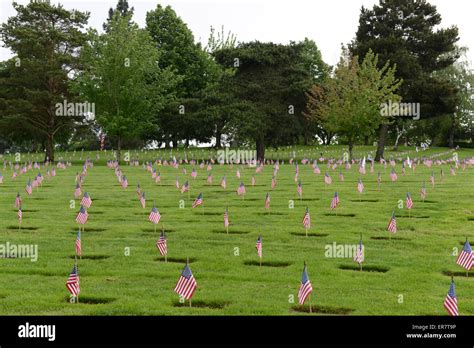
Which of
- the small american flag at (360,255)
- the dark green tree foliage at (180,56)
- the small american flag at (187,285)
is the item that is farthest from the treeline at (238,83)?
the small american flag at (187,285)

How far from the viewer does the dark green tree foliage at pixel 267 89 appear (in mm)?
56500

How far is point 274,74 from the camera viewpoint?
58.1m

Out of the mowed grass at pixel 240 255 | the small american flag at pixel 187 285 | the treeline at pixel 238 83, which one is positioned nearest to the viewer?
the small american flag at pixel 187 285

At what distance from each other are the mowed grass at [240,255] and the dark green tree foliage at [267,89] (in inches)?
1196

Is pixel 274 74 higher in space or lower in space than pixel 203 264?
higher

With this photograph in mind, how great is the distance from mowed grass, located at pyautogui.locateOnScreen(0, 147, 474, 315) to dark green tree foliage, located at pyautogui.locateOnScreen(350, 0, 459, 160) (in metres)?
30.7

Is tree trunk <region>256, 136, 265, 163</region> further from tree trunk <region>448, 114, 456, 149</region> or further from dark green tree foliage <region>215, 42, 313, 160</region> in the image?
tree trunk <region>448, 114, 456, 149</region>

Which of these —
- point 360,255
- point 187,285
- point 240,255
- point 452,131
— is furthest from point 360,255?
point 452,131

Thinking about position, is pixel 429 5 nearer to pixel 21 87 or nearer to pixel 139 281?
pixel 21 87

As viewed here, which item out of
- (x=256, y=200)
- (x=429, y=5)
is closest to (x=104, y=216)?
(x=256, y=200)

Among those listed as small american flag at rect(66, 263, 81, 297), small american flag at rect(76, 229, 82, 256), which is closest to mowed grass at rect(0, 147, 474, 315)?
small american flag at rect(76, 229, 82, 256)

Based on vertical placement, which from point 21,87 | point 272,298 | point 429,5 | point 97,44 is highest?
point 429,5

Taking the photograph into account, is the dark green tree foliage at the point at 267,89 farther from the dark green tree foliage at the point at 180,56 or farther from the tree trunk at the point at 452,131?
the tree trunk at the point at 452,131

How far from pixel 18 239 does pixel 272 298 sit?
8.57 meters
